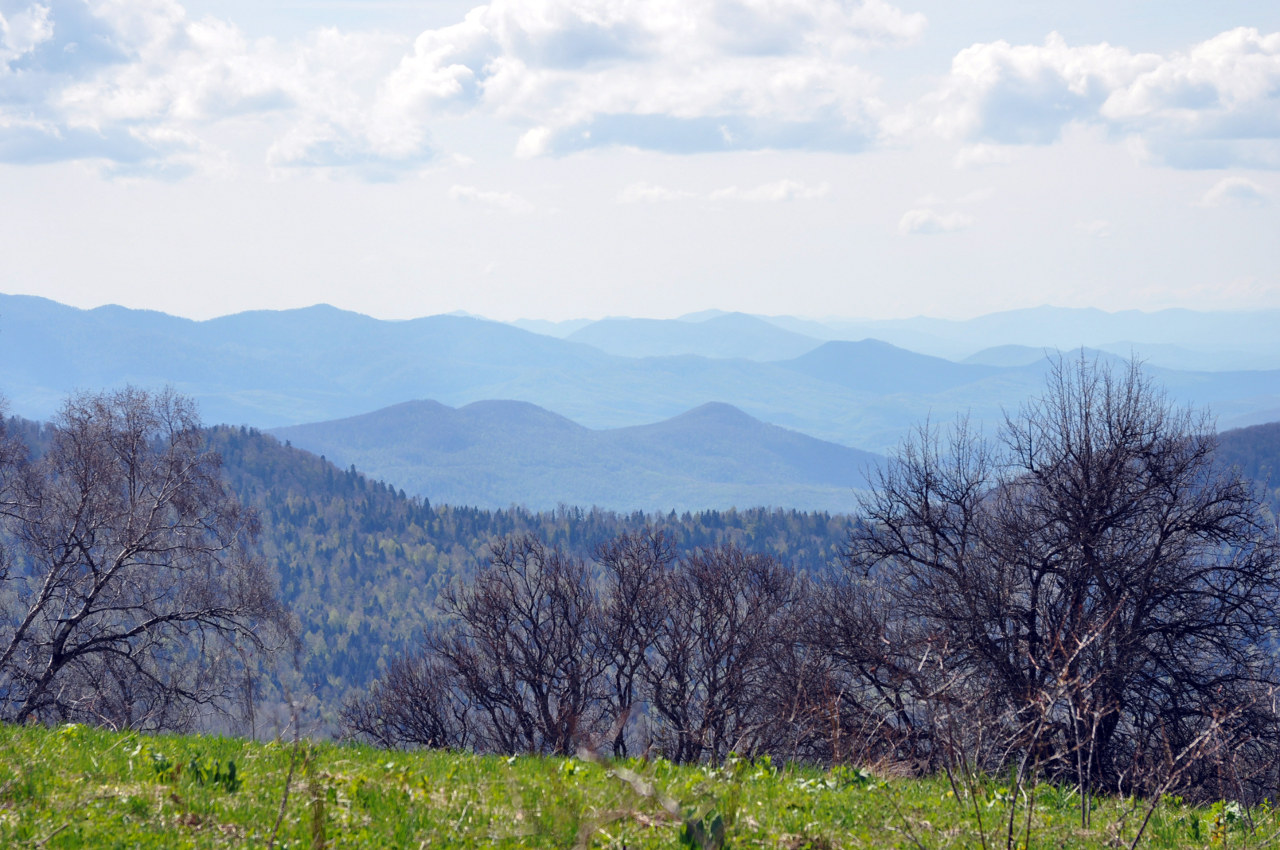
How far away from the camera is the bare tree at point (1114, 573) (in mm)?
18094

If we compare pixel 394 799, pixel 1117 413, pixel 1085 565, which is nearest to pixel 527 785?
pixel 394 799

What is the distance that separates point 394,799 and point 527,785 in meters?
1.10

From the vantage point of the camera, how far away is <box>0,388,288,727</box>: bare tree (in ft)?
73.2

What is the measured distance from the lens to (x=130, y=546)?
2173cm

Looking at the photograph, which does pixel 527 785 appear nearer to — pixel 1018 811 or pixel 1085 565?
pixel 1018 811

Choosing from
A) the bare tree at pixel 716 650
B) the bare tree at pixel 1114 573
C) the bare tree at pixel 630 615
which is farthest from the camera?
the bare tree at pixel 630 615

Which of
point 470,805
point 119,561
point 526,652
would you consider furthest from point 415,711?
point 470,805

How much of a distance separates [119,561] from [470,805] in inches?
695

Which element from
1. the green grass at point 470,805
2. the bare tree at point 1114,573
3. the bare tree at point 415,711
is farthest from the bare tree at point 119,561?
the bare tree at point 1114,573

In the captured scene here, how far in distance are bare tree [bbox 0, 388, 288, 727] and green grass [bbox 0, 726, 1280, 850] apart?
42.0ft

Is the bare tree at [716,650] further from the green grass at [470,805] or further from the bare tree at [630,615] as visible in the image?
the green grass at [470,805]

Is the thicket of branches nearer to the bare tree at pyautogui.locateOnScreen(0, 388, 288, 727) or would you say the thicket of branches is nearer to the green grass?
the green grass

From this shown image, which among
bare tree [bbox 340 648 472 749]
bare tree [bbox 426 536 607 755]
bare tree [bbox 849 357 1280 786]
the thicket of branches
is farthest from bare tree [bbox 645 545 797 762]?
bare tree [bbox 849 357 1280 786]

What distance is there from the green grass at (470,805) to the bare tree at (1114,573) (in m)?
9.01
